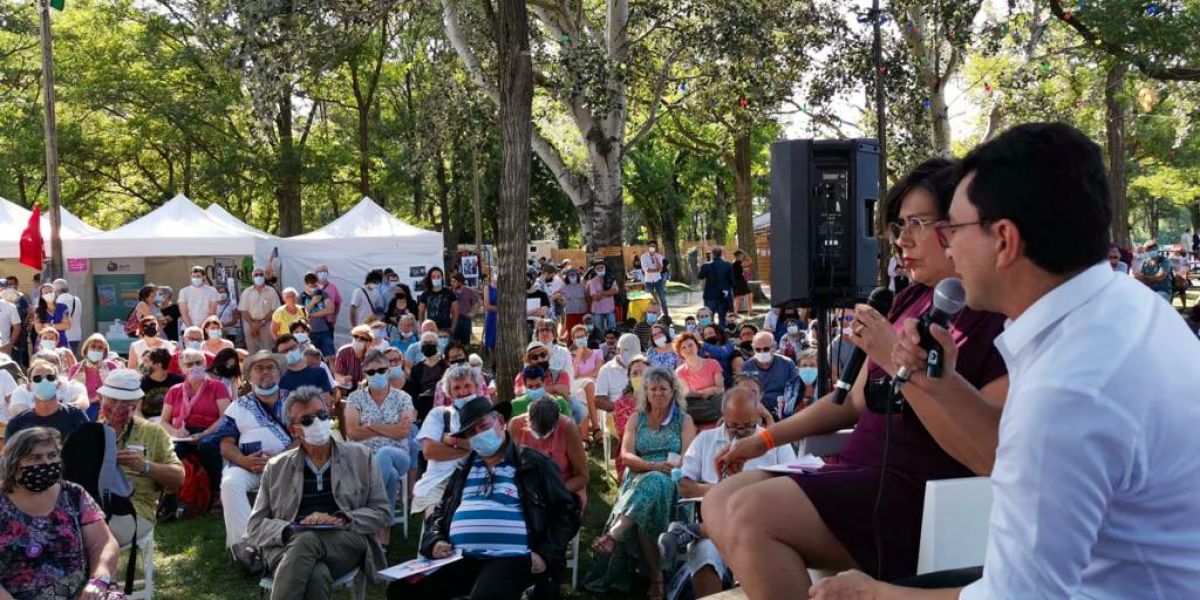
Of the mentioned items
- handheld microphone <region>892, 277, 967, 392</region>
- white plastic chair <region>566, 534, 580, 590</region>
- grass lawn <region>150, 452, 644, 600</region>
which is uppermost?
handheld microphone <region>892, 277, 967, 392</region>

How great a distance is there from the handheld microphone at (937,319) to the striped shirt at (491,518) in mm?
3850

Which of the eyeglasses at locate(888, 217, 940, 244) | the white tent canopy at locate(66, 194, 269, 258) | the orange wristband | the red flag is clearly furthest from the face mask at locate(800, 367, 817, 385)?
the red flag

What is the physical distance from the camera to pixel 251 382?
325 inches

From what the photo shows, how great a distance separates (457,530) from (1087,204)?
15.0 feet

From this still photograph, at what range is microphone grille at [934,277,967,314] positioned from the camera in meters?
2.08

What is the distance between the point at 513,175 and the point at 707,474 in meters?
3.52

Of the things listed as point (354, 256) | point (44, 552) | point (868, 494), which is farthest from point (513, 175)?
point (354, 256)

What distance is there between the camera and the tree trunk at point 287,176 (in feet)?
96.1

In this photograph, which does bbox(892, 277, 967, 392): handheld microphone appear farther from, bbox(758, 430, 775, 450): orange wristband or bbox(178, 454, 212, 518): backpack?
bbox(178, 454, 212, 518): backpack

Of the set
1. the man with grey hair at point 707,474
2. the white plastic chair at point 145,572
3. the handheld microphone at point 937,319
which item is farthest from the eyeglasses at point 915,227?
the white plastic chair at point 145,572

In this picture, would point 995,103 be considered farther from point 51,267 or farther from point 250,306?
point 51,267

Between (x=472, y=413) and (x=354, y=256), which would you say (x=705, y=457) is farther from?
(x=354, y=256)

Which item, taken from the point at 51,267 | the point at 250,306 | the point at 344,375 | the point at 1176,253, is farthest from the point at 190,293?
the point at 1176,253

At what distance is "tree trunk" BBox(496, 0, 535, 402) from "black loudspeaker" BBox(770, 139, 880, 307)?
2.45m
